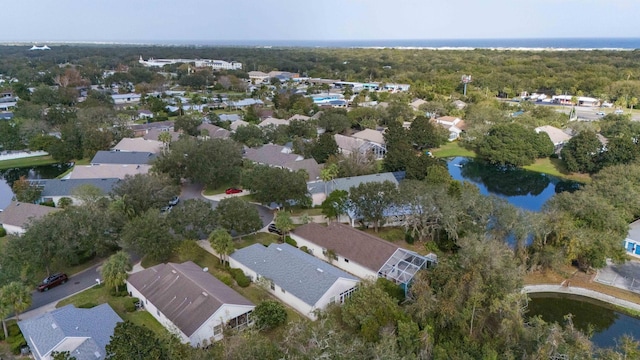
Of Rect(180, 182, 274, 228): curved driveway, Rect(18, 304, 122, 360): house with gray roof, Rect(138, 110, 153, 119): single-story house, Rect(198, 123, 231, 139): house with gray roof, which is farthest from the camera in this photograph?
Rect(138, 110, 153, 119): single-story house

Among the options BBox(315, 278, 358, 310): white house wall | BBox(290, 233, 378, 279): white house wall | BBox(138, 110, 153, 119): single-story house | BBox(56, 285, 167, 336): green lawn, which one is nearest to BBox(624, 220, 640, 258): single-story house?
BBox(290, 233, 378, 279): white house wall

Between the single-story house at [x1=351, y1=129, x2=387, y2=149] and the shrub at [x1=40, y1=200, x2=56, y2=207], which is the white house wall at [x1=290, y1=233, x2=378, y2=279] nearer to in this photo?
the shrub at [x1=40, y1=200, x2=56, y2=207]

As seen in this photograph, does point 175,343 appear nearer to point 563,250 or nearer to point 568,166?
point 563,250

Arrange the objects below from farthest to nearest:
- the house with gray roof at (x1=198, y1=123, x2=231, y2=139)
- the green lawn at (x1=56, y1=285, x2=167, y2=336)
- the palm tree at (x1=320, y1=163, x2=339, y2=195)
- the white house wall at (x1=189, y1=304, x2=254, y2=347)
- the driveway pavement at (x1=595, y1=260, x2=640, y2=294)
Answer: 1. the house with gray roof at (x1=198, y1=123, x2=231, y2=139)
2. the palm tree at (x1=320, y1=163, x2=339, y2=195)
3. the driveway pavement at (x1=595, y1=260, x2=640, y2=294)
4. the green lawn at (x1=56, y1=285, x2=167, y2=336)
5. the white house wall at (x1=189, y1=304, x2=254, y2=347)

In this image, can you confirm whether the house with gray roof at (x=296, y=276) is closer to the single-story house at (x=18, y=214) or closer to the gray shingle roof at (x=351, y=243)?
the gray shingle roof at (x=351, y=243)

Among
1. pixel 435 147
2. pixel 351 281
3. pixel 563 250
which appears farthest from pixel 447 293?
pixel 435 147

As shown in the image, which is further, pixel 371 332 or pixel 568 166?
pixel 568 166

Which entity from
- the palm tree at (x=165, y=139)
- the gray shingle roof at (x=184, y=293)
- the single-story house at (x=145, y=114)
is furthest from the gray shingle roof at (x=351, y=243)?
the single-story house at (x=145, y=114)
